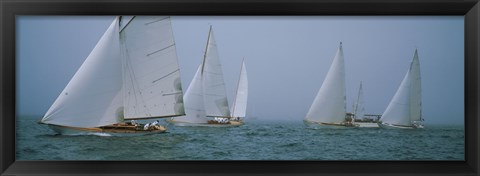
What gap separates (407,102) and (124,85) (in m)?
2.29

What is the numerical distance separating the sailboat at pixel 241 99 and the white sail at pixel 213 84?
0.08 metres

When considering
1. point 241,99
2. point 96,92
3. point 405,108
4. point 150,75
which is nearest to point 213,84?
point 241,99

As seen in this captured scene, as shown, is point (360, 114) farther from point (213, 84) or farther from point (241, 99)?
point (213, 84)

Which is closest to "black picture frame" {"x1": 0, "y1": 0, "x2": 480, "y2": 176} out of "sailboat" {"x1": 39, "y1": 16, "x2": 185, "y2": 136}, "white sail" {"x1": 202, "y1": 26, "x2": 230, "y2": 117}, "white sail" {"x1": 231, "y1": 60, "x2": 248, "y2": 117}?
"sailboat" {"x1": 39, "y1": 16, "x2": 185, "y2": 136}

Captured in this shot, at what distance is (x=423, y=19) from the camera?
14.3 ft

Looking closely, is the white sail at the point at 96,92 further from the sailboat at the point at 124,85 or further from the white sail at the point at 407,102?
the white sail at the point at 407,102

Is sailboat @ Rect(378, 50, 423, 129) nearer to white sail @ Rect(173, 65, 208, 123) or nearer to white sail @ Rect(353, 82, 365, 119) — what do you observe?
white sail @ Rect(353, 82, 365, 119)

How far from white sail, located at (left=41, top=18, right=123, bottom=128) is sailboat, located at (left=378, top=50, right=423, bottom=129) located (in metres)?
2.16

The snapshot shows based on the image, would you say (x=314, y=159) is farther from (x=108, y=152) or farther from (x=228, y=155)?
(x=108, y=152)

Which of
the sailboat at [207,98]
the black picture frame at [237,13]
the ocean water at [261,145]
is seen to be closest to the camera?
the black picture frame at [237,13]

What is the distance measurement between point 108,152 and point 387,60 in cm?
233

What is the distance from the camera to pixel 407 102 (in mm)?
4574

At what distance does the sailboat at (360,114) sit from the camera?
14.9 ft

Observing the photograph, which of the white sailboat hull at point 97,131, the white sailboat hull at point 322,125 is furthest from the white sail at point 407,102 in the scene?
the white sailboat hull at point 97,131
